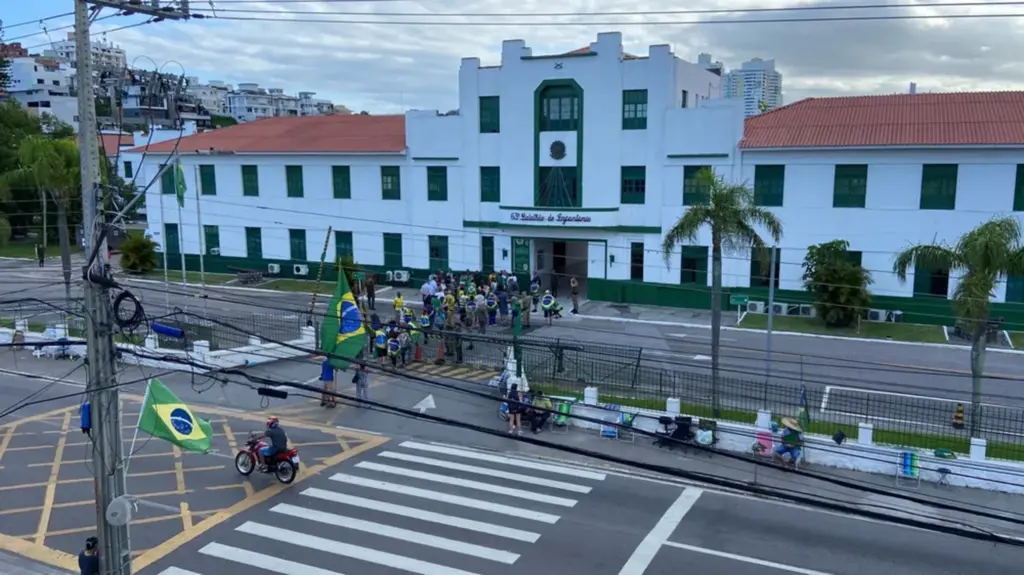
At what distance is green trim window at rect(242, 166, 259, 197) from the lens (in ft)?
145

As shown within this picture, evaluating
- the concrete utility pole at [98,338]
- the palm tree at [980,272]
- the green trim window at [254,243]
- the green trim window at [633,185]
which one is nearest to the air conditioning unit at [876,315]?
the green trim window at [633,185]

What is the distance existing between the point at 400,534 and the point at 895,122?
28672mm

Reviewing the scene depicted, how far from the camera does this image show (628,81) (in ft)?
118

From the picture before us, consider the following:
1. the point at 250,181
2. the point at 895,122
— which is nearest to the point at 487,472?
the point at 895,122

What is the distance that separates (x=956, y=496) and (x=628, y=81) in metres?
24.5

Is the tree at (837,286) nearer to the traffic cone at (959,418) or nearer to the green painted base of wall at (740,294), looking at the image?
the green painted base of wall at (740,294)

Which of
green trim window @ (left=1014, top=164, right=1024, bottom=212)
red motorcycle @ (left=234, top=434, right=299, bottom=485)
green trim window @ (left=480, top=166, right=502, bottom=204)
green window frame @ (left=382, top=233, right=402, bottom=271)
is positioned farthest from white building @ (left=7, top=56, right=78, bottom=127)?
green trim window @ (left=1014, top=164, right=1024, bottom=212)

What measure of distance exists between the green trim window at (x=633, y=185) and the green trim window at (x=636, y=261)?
79.1 inches

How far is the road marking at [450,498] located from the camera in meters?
14.7

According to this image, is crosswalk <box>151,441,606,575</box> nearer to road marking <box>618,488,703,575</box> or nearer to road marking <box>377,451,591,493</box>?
road marking <box>377,451,591,493</box>

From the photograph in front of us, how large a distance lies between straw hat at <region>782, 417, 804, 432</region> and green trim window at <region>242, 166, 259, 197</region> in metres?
34.4

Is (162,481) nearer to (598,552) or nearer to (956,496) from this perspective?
(598,552)

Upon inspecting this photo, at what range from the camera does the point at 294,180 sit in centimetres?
4334

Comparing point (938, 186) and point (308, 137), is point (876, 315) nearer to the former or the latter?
point (938, 186)
